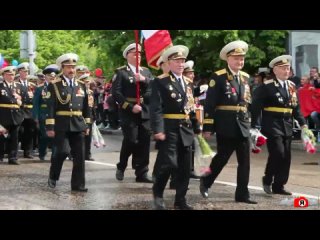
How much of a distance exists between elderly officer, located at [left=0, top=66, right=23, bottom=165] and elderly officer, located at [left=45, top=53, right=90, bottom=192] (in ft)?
12.6

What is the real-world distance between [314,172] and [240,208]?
400 cm

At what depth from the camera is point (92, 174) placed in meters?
11.4

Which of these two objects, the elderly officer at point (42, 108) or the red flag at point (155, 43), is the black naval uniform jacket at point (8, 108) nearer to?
the elderly officer at point (42, 108)

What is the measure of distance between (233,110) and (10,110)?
6177 mm

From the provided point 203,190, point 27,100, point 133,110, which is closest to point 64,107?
point 133,110

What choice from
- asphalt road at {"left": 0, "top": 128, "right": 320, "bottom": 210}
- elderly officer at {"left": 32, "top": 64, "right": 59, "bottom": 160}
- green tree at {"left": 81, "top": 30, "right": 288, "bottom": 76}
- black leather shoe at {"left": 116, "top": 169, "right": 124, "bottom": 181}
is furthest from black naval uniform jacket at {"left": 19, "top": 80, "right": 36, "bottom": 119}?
green tree at {"left": 81, "top": 30, "right": 288, "bottom": 76}

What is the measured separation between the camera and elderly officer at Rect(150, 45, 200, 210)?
769 centimetres

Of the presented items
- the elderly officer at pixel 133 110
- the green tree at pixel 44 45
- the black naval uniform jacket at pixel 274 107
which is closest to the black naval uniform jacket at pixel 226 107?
the black naval uniform jacket at pixel 274 107

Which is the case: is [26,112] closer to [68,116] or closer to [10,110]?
[10,110]

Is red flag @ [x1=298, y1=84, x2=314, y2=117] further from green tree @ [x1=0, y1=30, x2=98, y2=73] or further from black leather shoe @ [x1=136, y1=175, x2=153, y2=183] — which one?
green tree @ [x1=0, y1=30, x2=98, y2=73]

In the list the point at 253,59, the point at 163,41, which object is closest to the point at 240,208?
the point at 163,41

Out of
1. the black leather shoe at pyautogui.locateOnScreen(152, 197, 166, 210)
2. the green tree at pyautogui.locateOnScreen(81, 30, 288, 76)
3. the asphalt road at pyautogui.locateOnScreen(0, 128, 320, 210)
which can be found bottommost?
the asphalt road at pyautogui.locateOnScreen(0, 128, 320, 210)

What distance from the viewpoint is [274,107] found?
9062 mm

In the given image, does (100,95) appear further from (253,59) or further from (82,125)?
(82,125)
